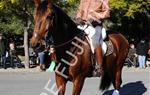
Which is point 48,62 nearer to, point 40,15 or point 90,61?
point 90,61

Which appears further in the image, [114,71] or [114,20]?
[114,20]

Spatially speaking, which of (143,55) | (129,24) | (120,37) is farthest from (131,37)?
(120,37)

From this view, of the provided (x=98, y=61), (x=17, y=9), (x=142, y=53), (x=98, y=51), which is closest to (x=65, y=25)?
(x=98, y=51)

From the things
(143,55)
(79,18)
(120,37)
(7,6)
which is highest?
(79,18)

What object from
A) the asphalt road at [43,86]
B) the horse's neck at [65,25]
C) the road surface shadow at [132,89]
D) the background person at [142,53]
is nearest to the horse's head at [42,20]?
the horse's neck at [65,25]

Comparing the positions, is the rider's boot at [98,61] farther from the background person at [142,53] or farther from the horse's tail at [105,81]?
the background person at [142,53]

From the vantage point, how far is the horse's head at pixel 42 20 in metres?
6.98

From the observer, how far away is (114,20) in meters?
32.2

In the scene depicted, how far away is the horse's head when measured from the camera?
6977 mm

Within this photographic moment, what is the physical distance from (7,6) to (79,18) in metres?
13.0

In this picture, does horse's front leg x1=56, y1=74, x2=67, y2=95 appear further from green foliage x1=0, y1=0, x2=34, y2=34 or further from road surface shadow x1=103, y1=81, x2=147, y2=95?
green foliage x1=0, y1=0, x2=34, y2=34

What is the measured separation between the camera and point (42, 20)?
7.09 metres

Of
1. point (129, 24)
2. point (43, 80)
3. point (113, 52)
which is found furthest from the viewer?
point (129, 24)

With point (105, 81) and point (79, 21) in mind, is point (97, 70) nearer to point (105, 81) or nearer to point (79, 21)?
point (79, 21)
